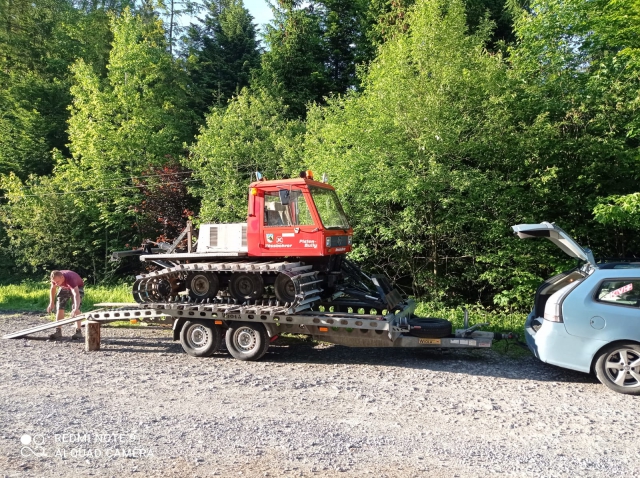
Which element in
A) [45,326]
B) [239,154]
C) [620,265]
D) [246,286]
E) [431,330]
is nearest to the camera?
[620,265]

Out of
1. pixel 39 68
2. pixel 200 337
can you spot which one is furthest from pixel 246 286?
pixel 39 68

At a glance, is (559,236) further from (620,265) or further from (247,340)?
(247,340)

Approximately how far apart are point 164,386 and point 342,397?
7.71 feet

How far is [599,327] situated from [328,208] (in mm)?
4298

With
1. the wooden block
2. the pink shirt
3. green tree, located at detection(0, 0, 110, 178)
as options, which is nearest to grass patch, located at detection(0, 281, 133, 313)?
the pink shirt

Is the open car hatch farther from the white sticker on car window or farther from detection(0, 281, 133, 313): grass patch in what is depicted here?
detection(0, 281, 133, 313): grass patch

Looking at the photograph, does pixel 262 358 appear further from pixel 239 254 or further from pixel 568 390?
pixel 568 390

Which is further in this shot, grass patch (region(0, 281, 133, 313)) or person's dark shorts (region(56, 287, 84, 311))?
grass patch (region(0, 281, 133, 313))

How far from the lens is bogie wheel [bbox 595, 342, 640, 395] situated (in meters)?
5.69

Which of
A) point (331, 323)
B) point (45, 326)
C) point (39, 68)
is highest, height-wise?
point (39, 68)

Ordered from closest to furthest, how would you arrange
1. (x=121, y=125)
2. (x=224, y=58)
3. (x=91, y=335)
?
(x=91, y=335)
(x=121, y=125)
(x=224, y=58)

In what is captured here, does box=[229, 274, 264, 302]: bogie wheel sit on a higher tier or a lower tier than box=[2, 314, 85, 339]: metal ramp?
higher

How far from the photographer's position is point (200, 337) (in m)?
7.89

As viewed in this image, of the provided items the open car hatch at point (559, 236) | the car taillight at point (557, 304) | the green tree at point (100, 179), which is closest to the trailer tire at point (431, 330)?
the car taillight at point (557, 304)
